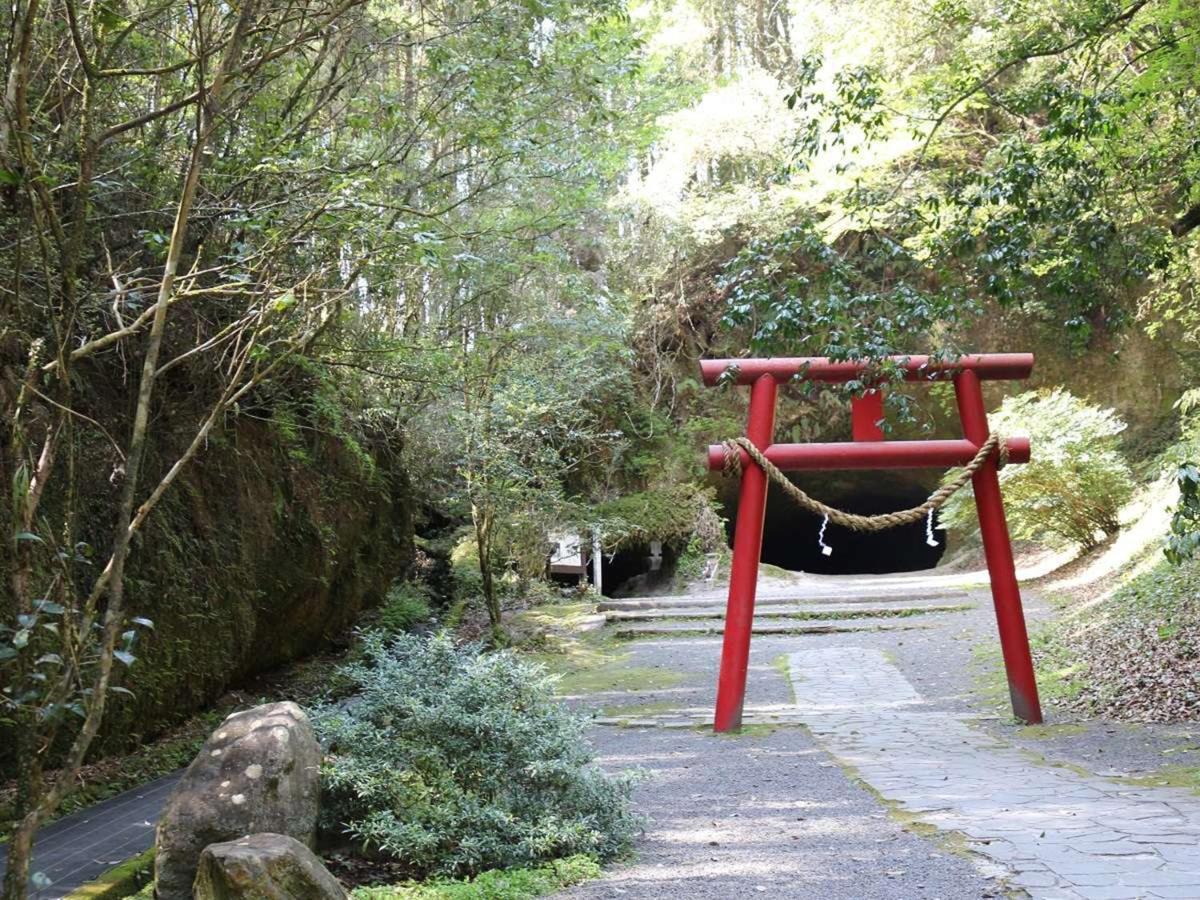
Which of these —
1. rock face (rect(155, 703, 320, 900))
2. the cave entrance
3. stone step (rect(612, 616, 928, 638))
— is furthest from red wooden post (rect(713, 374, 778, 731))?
the cave entrance

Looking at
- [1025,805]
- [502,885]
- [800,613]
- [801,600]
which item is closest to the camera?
[502,885]

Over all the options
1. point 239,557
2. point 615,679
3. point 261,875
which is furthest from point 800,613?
point 261,875

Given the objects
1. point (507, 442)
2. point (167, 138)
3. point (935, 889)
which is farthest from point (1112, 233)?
point (507, 442)

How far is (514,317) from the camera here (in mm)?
15555

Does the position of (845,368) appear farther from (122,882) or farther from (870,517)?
(122,882)

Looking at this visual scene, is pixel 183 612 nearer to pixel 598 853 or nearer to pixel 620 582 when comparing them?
pixel 598 853

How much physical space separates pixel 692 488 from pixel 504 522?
6461 mm

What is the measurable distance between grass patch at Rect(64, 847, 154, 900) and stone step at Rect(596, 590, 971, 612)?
1142 centimetres

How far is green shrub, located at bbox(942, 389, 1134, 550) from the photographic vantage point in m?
14.6

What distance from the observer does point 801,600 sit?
15.8m

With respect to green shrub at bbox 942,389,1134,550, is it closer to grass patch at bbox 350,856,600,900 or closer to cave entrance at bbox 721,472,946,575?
cave entrance at bbox 721,472,946,575

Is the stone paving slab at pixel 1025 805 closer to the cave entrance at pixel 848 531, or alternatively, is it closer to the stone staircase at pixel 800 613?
the stone staircase at pixel 800 613

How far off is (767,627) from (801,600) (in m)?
1.35

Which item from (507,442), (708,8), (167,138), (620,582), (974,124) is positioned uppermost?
(708,8)
